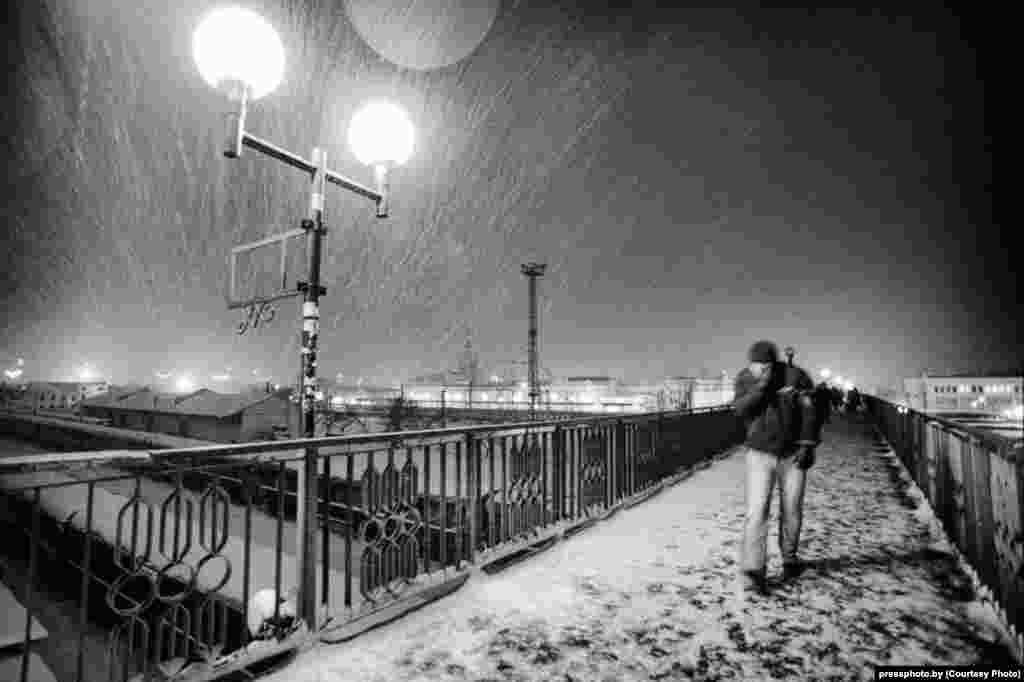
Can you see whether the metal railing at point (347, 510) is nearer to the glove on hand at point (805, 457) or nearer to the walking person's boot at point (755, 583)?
the walking person's boot at point (755, 583)

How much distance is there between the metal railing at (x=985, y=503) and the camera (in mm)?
3012

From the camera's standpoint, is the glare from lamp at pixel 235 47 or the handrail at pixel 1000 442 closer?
the handrail at pixel 1000 442

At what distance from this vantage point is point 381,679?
9.04 ft

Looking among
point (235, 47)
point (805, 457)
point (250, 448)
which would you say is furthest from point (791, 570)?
point (235, 47)

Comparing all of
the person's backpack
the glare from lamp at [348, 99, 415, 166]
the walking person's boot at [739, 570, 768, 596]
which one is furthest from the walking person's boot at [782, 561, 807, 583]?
the glare from lamp at [348, 99, 415, 166]

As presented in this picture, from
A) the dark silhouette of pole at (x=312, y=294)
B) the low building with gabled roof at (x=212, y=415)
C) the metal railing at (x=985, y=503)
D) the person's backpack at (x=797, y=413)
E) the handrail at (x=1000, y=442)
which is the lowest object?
the low building with gabled roof at (x=212, y=415)

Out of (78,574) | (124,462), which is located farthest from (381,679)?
(78,574)

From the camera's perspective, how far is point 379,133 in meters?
5.53

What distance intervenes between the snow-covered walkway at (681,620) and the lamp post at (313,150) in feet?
3.07

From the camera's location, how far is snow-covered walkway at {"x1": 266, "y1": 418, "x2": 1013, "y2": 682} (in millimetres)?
2893

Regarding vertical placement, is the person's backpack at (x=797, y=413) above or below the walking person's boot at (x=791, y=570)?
above

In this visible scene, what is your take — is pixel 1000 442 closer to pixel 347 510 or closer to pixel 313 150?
pixel 347 510

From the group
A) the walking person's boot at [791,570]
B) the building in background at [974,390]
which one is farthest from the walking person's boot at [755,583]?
the building in background at [974,390]

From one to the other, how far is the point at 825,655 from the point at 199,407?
109ft
